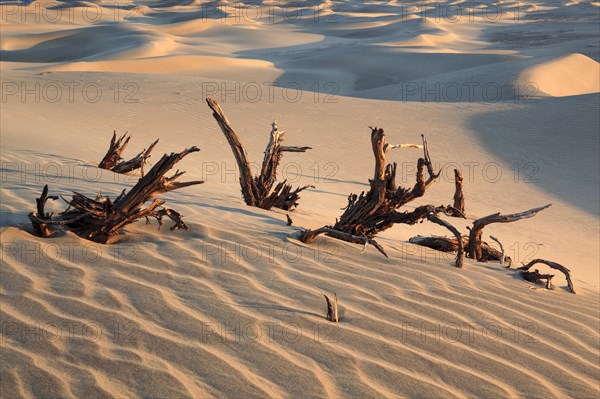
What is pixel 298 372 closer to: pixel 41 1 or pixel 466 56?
pixel 466 56

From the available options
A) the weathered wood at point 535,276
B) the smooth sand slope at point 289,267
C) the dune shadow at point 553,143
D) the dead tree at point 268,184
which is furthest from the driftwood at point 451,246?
the dune shadow at point 553,143

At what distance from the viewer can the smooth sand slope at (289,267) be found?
8.47 feet

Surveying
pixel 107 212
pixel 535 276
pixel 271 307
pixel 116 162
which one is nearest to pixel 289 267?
pixel 271 307

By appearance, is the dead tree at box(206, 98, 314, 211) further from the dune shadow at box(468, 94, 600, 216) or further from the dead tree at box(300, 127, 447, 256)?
the dune shadow at box(468, 94, 600, 216)

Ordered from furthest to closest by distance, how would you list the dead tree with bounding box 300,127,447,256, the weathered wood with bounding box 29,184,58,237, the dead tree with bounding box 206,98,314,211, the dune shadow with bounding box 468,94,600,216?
the dune shadow with bounding box 468,94,600,216
the dead tree with bounding box 206,98,314,211
the dead tree with bounding box 300,127,447,256
the weathered wood with bounding box 29,184,58,237

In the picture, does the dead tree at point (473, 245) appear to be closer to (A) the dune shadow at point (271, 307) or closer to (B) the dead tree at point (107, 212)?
(A) the dune shadow at point (271, 307)

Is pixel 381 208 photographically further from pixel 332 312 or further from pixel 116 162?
pixel 116 162

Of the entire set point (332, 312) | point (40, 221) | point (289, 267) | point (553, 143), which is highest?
point (553, 143)

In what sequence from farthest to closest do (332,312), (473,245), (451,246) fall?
(451,246)
(473,245)
(332,312)

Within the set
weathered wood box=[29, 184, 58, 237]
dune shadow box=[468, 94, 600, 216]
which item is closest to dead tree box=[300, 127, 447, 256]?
weathered wood box=[29, 184, 58, 237]

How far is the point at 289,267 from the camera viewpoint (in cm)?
363

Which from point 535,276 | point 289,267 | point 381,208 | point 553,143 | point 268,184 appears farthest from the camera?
point 553,143

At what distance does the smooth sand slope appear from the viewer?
8.47ft

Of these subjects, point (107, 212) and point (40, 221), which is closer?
point (40, 221)
